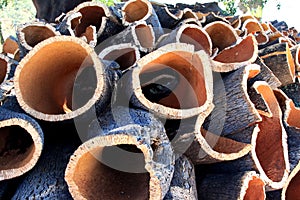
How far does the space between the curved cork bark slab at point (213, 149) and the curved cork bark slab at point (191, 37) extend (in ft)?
1.33

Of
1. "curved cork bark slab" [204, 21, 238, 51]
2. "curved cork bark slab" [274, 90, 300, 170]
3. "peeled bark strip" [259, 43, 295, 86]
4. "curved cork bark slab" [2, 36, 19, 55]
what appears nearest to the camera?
"curved cork bark slab" [274, 90, 300, 170]

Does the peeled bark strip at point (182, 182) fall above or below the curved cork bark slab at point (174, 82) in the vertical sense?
below

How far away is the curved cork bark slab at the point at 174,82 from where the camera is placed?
1041 millimetres

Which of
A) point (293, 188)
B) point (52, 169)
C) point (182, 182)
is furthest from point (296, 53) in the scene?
point (52, 169)

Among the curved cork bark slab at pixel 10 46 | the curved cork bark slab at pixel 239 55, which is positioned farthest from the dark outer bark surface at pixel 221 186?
the curved cork bark slab at pixel 10 46

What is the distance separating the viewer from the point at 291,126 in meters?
1.47

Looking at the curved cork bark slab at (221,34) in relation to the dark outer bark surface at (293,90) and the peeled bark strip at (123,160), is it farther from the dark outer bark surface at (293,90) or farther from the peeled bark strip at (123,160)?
the peeled bark strip at (123,160)

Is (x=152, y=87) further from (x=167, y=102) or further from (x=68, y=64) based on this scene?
(x=68, y=64)

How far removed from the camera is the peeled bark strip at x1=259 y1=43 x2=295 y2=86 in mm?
1674

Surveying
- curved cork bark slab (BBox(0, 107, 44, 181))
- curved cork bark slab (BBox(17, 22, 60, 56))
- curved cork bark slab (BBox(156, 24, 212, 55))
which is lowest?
curved cork bark slab (BBox(0, 107, 44, 181))

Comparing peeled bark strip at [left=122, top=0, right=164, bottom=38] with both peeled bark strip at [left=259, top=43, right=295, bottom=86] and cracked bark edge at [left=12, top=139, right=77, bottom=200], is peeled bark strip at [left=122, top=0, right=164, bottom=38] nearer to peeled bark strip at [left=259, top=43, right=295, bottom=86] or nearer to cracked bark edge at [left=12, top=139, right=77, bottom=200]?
peeled bark strip at [left=259, top=43, right=295, bottom=86]

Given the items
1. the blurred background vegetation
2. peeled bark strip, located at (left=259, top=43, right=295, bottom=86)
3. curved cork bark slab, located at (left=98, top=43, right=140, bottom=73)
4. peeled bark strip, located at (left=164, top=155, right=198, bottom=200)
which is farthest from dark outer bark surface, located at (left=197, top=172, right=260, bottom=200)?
the blurred background vegetation

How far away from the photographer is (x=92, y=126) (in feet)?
3.76

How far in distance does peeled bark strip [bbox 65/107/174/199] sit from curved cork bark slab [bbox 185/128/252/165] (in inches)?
5.6
